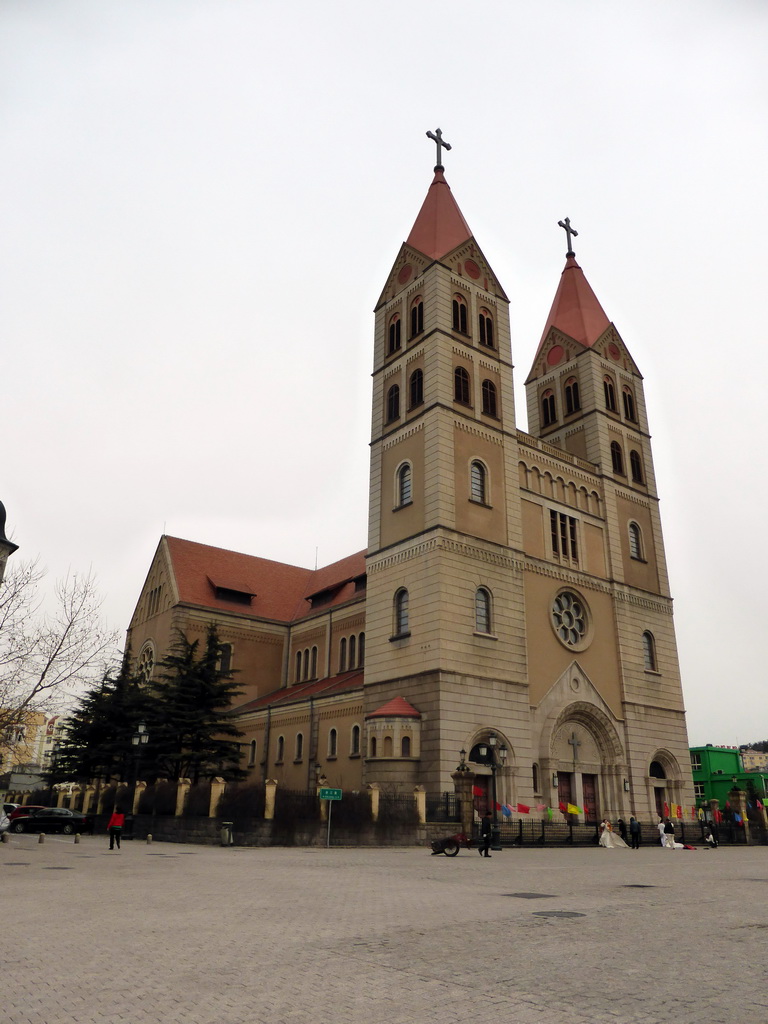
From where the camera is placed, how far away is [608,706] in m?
40.8

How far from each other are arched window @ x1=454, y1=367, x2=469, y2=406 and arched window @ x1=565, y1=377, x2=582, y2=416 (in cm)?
1148

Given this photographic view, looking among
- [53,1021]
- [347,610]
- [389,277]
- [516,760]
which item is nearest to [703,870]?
[516,760]

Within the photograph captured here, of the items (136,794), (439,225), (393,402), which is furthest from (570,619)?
(439,225)

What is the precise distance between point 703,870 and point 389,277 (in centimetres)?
3676

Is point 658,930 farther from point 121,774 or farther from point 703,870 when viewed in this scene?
point 121,774

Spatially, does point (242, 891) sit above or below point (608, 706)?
below

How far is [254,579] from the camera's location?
57.9 m

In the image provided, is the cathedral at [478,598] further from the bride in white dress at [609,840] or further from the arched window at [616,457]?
the bride in white dress at [609,840]

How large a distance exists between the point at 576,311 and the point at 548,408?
674 centimetres

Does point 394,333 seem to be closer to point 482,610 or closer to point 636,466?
point 636,466

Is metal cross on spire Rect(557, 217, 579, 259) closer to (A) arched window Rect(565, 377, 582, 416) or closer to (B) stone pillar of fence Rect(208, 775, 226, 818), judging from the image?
(A) arched window Rect(565, 377, 582, 416)

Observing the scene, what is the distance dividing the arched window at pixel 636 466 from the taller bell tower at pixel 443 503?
443 inches

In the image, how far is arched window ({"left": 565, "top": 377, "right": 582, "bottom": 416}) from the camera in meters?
50.7

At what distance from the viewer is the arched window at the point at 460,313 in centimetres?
4362
